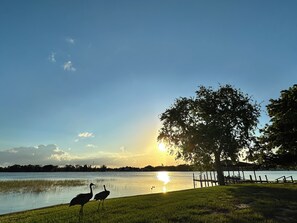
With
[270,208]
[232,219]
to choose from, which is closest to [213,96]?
[270,208]

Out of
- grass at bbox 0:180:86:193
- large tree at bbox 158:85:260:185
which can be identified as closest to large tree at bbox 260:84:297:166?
large tree at bbox 158:85:260:185

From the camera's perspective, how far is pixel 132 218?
12.5 m

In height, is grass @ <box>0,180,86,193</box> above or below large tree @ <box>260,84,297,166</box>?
below

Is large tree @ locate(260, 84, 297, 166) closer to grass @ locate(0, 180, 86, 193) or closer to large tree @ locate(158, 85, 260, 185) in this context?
large tree @ locate(158, 85, 260, 185)

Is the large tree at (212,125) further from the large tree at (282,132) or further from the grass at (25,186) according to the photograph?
the grass at (25,186)

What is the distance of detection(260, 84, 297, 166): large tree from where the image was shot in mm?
28275

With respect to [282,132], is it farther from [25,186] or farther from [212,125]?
[25,186]

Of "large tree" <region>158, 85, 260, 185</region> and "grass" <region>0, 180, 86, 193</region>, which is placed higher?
"large tree" <region>158, 85, 260, 185</region>

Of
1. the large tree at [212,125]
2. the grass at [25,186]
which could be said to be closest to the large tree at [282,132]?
the large tree at [212,125]

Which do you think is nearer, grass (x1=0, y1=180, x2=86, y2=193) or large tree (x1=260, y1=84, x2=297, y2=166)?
large tree (x1=260, y1=84, x2=297, y2=166)

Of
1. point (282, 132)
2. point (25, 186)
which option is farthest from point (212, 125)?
point (25, 186)

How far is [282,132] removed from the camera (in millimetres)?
29469

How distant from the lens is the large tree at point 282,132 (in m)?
28.3

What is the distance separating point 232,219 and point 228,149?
2610 centimetres
